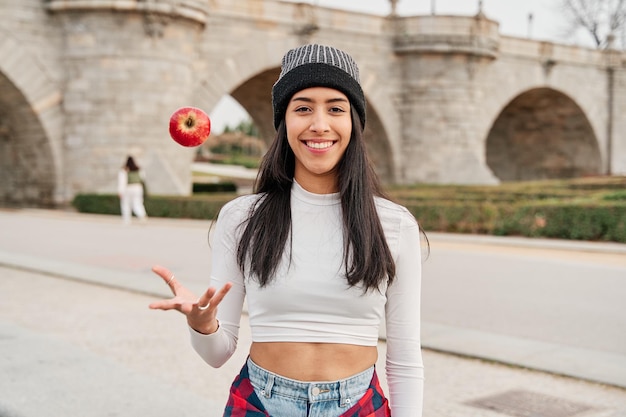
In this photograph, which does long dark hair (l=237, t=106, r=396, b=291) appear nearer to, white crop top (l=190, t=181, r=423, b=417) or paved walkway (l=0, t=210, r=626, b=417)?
white crop top (l=190, t=181, r=423, b=417)

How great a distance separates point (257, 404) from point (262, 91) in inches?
1010

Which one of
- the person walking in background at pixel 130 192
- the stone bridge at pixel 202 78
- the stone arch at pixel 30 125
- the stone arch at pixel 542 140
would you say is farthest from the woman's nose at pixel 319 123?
the stone arch at pixel 542 140

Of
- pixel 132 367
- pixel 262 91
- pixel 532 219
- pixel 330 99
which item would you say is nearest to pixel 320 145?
pixel 330 99

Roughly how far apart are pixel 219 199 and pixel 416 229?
1457 centimetres

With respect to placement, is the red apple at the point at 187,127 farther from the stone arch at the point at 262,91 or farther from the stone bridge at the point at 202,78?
the stone arch at the point at 262,91

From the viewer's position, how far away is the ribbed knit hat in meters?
2.00

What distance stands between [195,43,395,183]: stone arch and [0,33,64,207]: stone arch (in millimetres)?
4073

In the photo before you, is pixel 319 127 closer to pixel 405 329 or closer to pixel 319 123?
pixel 319 123

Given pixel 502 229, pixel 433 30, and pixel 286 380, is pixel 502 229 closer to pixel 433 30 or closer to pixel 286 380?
pixel 286 380

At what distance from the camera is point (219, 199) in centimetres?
1647

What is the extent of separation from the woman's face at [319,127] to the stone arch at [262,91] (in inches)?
700

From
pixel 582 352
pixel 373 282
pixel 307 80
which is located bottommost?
pixel 582 352

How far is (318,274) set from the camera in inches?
76.5

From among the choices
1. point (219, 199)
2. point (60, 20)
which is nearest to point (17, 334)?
point (219, 199)
